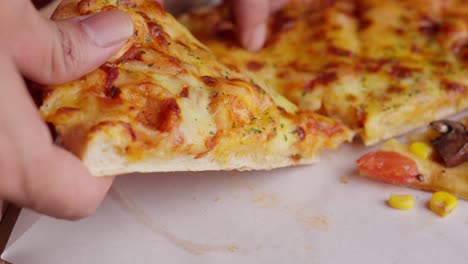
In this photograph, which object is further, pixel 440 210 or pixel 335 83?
pixel 335 83

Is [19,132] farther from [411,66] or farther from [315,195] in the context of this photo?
[411,66]

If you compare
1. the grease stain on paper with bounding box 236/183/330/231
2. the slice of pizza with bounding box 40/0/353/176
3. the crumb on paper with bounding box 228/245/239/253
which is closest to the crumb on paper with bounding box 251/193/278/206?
the grease stain on paper with bounding box 236/183/330/231

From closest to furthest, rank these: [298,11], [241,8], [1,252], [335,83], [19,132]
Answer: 1. [19,132]
2. [1,252]
3. [335,83]
4. [241,8]
5. [298,11]

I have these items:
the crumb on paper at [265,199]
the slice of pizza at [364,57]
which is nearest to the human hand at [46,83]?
the crumb on paper at [265,199]

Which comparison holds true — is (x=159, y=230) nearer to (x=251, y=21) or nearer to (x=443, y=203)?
(x=443, y=203)

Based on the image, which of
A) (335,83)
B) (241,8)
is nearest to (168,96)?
(335,83)

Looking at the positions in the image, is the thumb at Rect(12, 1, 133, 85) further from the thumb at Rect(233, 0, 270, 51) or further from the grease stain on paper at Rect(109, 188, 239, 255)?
the thumb at Rect(233, 0, 270, 51)
